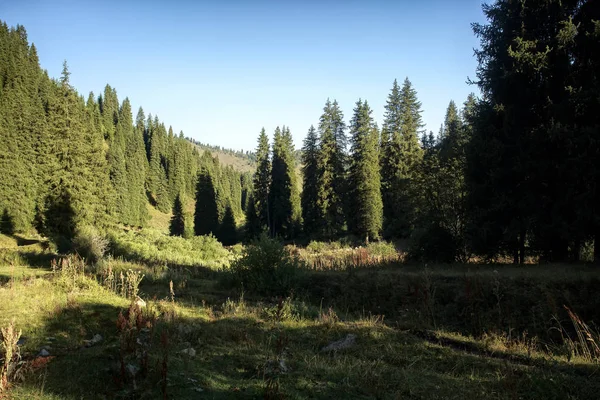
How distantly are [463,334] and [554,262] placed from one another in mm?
6854

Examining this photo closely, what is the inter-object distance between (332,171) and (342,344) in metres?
41.0

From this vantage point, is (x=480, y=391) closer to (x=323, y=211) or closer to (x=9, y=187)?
(x=323, y=211)

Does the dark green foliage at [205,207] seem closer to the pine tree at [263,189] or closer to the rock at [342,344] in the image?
the pine tree at [263,189]

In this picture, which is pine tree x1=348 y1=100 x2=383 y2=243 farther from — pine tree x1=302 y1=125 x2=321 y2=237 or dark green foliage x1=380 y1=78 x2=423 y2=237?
pine tree x1=302 y1=125 x2=321 y2=237

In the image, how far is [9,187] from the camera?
41906 mm

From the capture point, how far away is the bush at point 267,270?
1181cm

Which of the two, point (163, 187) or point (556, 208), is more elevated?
point (163, 187)

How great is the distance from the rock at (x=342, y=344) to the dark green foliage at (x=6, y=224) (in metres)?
49.1

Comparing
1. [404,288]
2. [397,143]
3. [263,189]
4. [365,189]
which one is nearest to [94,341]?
[404,288]

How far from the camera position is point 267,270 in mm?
12188

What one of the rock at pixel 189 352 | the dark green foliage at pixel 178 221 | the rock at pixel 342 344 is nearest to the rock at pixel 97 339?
the rock at pixel 189 352

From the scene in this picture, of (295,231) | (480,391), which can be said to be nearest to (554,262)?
(480,391)

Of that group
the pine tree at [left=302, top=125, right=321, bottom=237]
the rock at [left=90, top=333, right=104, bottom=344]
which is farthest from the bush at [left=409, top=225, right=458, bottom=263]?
the pine tree at [left=302, top=125, right=321, bottom=237]

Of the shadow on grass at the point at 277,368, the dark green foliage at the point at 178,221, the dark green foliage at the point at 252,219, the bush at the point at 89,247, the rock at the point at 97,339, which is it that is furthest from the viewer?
the dark green foliage at the point at 178,221
